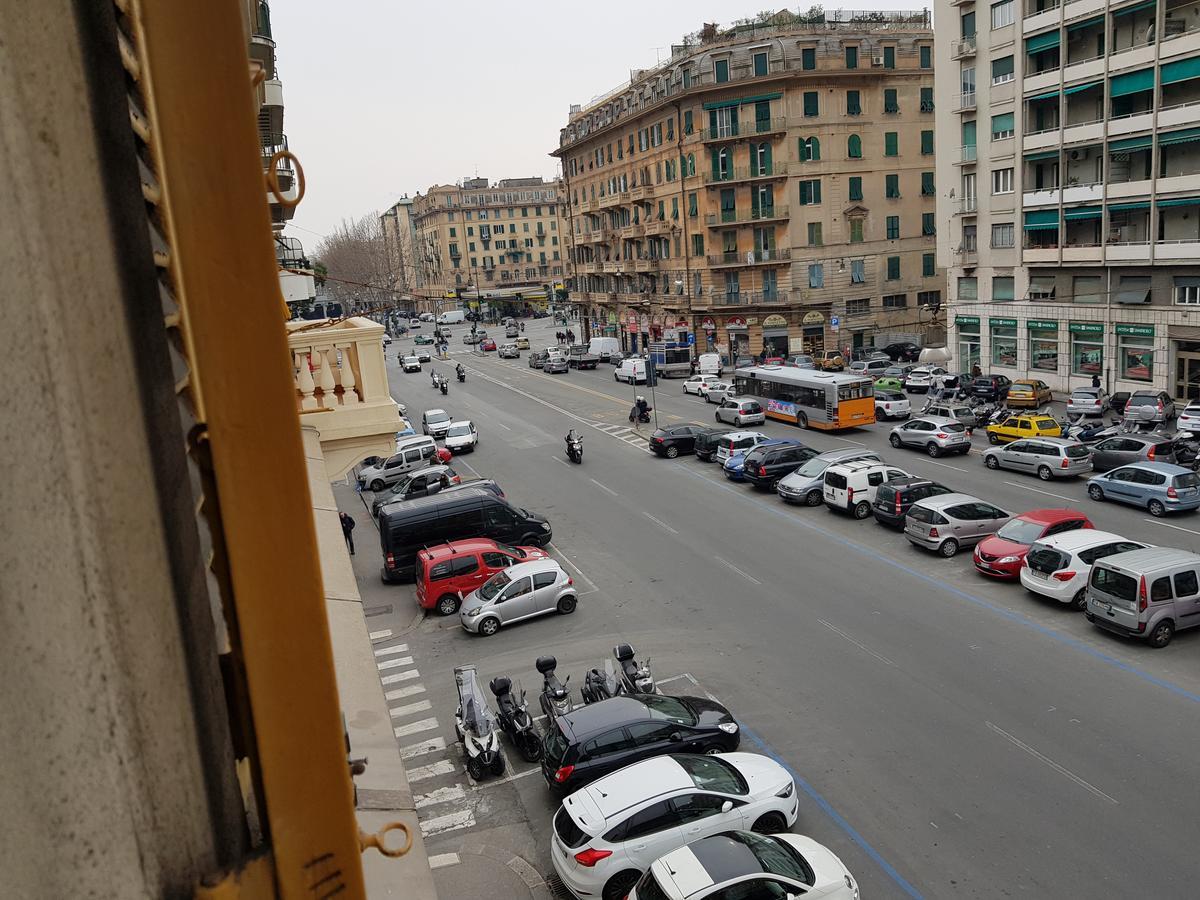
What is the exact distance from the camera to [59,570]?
145 cm

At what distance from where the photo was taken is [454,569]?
2064 centimetres

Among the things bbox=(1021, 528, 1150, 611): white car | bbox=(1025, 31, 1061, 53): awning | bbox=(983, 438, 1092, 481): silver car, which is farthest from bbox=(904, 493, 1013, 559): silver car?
bbox=(1025, 31, 1061, 53): awning

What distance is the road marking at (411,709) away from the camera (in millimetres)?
15786

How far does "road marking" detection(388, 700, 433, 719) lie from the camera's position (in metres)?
15.8

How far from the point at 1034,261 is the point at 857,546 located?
2627 centimetres

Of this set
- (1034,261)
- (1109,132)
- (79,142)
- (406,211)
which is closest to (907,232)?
(1034,261)

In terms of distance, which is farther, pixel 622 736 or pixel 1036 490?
pixel 1036 490

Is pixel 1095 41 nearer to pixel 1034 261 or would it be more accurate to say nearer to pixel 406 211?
pixel 1034 261

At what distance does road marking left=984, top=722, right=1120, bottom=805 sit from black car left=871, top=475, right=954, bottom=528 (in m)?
10.2


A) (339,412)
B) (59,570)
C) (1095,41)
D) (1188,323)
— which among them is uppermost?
(1095,41)

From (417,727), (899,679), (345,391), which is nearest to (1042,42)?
(899,679)

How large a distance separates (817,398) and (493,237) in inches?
4387

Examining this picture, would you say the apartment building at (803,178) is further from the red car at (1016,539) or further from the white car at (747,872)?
the white car at (747,872)

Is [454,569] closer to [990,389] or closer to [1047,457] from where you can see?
[1047,457]
